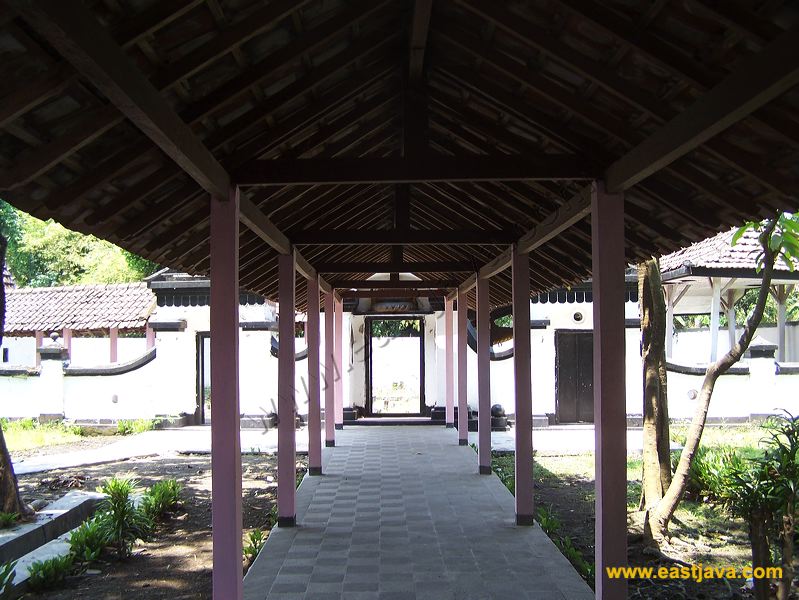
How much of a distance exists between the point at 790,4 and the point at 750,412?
1201cm

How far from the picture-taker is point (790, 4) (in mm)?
2438

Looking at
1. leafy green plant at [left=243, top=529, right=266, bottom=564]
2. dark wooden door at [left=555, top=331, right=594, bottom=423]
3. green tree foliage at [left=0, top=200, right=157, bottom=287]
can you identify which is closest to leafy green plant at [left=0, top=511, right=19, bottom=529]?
leafy green plant at [left=243, top=529, right=266, bottom=564]

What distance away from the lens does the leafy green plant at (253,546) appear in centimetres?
546

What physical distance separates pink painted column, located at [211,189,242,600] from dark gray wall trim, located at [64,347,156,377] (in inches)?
440

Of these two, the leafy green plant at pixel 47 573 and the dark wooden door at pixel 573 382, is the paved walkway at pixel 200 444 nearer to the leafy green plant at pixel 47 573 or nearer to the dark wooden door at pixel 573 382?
the dark wooden door at pixel 573 382

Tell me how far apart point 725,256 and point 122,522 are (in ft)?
35.1

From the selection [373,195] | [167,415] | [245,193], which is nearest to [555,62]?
[245,193]

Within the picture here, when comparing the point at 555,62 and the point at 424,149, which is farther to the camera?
the point at 424,149

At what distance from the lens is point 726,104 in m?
2.66

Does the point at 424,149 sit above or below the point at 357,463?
above

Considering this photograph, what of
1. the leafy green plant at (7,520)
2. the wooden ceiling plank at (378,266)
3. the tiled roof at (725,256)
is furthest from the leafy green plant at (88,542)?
the tiled roof at (725,256)

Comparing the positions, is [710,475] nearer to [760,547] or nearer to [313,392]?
[760,547]

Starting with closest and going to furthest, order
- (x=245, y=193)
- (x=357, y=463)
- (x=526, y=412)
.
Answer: (x=245, y=193), (x=526, y=412), (x=357, y=463)

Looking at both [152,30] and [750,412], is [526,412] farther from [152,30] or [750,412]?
[750,412]
